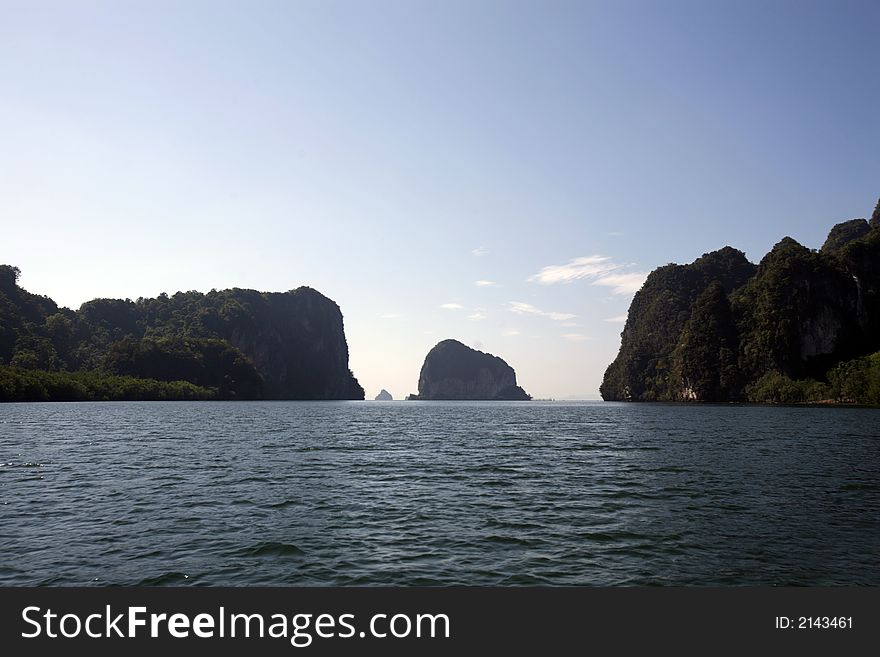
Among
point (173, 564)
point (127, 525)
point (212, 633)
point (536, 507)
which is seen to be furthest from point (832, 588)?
point (127, 525)

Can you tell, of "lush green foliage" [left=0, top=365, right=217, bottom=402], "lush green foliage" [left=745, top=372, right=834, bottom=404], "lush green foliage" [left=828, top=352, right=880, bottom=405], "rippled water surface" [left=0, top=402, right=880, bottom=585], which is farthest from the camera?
"lush green foliage" [left=745, top=372, right=834, bottom=404]

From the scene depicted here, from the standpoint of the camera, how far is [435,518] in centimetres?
2288

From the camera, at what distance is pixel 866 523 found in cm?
2227

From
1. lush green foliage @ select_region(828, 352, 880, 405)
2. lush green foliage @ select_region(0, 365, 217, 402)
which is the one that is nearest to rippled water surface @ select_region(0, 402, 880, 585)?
lush green foliage @ select_region(0, 365, 217, 402)

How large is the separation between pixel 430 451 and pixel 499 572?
34.6 m

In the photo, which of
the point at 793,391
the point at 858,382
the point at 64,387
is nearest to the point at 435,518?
the point at 64,387

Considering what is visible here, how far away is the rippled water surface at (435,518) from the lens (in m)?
16.2

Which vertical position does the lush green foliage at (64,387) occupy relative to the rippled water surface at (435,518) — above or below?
above

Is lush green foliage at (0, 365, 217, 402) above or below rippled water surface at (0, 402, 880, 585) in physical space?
above

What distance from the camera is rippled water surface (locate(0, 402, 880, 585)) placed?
16172 mm

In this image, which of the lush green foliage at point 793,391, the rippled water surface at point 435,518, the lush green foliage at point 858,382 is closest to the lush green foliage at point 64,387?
the rippled water surface at point 435,518

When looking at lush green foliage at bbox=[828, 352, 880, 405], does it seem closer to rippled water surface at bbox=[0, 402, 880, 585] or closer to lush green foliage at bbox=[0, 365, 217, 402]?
rippled water surface at bbox=[0, 402, 880, 585]

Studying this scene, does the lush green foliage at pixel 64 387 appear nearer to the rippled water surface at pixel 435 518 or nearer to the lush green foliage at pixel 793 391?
the rippled water surface at pixel 435 518

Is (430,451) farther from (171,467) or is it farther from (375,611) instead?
(375,611)
